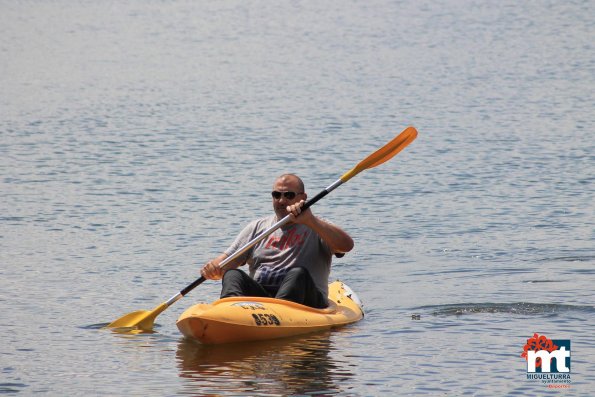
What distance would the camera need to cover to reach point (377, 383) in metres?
8.45

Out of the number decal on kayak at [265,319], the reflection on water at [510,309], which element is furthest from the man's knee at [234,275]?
the reflection on water at [510,309]

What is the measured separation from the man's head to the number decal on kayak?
0.82 meters

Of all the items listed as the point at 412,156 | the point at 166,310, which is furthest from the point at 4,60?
the point at 166,310

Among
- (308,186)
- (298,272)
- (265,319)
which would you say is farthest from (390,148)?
(308,186)

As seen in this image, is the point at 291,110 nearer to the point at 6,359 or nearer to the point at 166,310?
the point at 166,310

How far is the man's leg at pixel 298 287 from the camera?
9617 millimetres

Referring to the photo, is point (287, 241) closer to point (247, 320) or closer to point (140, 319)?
point (247, 320)

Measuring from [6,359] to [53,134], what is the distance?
13.4 meters

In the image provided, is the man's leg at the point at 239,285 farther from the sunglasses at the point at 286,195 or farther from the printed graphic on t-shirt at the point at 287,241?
the sunglasses at the point at 286,195

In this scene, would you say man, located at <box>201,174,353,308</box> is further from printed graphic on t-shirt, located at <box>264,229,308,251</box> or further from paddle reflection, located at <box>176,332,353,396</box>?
paddle reflection, located at <box>176,332,353,396</box>

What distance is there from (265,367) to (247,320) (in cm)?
55

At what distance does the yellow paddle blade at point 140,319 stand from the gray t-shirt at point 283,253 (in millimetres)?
819

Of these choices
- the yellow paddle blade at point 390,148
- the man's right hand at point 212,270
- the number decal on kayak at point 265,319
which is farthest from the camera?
the yellow paddle blade at point 390,148

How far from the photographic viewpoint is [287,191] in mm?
9602
